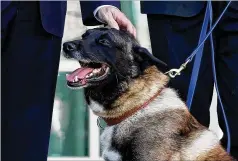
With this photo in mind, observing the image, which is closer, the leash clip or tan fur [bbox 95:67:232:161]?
tan fur [bbox 95:67:232:161]

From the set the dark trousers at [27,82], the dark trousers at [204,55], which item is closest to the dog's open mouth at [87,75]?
the dark trousers at [27,82]

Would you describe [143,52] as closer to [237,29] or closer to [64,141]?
[237,29]

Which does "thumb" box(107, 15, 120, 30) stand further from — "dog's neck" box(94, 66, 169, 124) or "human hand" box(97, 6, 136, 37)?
"dog's neck" box(94, 66, 169, 124)

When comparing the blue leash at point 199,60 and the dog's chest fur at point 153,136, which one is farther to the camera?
the blue leash at point 199,60

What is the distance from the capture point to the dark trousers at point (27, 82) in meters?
3.11

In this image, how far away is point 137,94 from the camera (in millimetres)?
3104

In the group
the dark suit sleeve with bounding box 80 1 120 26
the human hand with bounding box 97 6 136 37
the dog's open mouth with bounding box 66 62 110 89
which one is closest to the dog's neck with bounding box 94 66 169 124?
the dog's open mouth with bounding box 66 62 110 89

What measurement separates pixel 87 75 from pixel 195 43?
708mm

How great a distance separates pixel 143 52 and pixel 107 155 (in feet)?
1.84

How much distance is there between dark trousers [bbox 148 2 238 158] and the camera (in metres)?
3.28

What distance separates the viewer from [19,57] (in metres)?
3.12

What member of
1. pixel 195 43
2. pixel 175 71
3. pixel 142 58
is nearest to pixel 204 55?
pixel 195 43

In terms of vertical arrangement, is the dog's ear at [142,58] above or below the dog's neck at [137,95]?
above

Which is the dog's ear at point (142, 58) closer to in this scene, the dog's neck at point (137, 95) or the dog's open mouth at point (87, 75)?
the dog's neck at point (137, 95)
